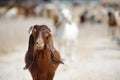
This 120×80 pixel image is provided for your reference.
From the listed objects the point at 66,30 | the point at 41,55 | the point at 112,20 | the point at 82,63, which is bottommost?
the point at 82,63

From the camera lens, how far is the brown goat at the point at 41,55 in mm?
3414

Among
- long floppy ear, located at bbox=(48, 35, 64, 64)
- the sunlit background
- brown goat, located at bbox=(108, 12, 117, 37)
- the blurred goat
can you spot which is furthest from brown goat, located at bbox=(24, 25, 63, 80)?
brown goat, located at bbox=(108, 12, 117, 37)

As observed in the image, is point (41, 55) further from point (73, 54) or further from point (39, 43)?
point (73, 54)

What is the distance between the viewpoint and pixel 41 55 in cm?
350

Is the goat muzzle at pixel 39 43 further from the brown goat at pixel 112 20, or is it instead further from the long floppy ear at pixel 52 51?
the brown goat at pixel 112 20

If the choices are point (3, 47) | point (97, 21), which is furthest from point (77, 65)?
point (97, 21)

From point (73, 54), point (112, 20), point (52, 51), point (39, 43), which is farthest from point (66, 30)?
point (39, 43)

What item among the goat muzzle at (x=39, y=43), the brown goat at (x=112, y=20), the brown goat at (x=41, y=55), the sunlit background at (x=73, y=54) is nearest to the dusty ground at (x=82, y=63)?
the sunlit background at (x=73, y=54)

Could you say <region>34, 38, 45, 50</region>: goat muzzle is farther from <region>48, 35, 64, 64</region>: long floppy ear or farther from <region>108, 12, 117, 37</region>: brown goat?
<region>108, 12, 117, 37</region>: brown goat

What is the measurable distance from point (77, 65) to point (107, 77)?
1.19 m

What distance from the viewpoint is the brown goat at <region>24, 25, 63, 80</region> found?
3.41m

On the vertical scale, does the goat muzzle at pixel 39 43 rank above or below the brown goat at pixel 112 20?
below

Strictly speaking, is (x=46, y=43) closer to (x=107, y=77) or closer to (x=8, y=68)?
(x=107, y=77)

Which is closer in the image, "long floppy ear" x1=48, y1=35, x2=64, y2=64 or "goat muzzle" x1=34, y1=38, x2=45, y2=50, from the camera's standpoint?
"goat muzzle" x1=34, y1=38, x2=45, y2=50
